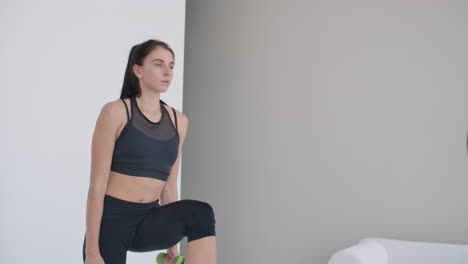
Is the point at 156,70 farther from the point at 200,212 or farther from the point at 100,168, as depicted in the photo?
the point at 200,212

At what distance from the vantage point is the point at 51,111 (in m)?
3.00

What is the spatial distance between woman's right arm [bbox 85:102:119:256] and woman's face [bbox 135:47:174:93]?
17 centimetres

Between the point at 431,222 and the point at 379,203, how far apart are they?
35cm

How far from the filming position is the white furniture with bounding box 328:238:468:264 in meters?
2.92

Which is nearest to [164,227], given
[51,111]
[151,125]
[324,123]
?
[151,125]

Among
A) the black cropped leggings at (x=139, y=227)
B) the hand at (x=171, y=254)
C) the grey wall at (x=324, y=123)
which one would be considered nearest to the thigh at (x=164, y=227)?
the black cropped leggings at (x=139, y=227)

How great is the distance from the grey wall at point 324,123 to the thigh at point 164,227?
196 cm

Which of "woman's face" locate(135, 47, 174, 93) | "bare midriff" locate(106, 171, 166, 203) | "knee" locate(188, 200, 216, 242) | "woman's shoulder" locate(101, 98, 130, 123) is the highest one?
"woman's face" locate(135, 47, 174, 93)

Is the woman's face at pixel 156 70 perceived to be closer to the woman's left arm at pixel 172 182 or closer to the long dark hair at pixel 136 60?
the long dark hair at pixel 136 60

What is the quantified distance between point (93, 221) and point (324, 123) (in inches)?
88.3

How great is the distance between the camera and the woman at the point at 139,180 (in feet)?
6.03

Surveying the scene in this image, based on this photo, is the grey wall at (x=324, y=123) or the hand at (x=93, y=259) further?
the grey wall at (x=324, y=123)

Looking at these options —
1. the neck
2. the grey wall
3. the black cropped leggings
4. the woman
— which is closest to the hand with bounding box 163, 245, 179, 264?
the woman

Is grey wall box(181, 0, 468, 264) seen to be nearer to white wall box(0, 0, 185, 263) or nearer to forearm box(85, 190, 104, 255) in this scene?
white wall box(0, 0, 185, 263)
